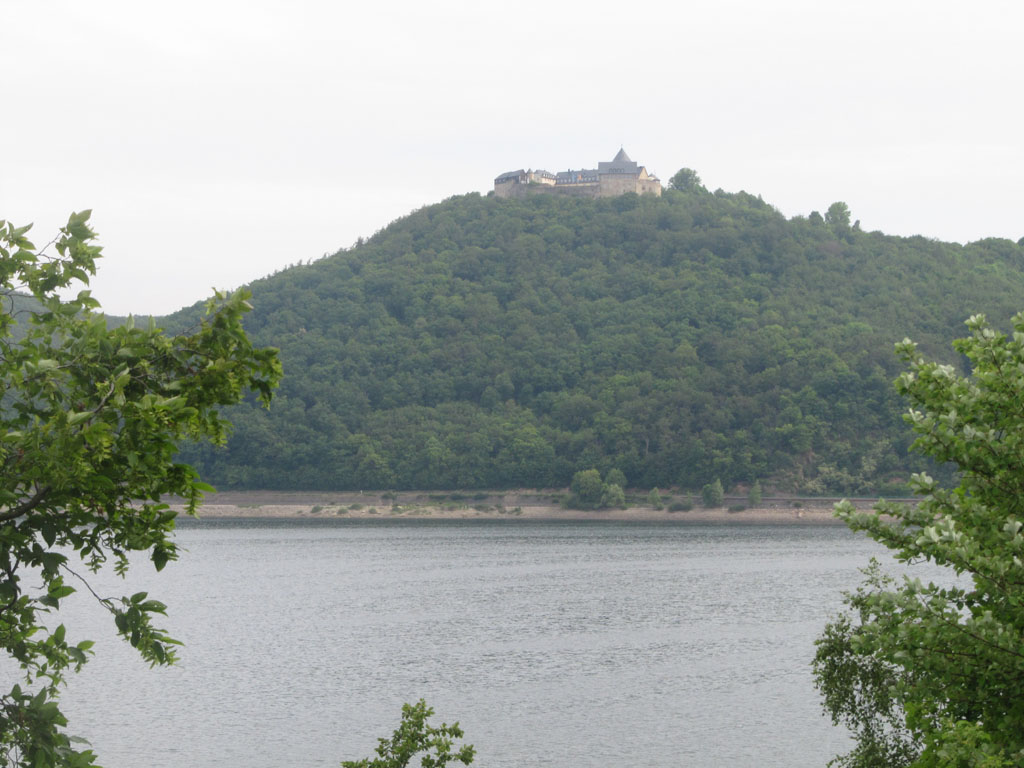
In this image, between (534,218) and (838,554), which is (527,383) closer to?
(534,218)

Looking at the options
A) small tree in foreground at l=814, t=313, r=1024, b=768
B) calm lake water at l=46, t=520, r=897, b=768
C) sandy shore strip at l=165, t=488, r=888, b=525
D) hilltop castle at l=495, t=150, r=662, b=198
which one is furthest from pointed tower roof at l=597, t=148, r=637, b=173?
small tree in foreground at l=814, t=313, r=1024, b=768

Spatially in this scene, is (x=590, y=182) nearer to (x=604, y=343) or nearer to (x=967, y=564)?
(x=604, y=343)

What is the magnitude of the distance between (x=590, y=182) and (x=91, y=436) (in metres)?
185

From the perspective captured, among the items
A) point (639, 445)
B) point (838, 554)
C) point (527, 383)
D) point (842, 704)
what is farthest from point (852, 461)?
point (842, 704)

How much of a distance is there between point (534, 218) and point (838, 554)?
Answer: 106 metres

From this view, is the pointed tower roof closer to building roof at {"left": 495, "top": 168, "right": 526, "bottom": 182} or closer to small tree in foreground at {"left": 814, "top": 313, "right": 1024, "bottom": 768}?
building roof at {"left": 495, "top": 168, "right": 526, "bottom": 182}

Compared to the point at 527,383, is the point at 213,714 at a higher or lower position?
lower

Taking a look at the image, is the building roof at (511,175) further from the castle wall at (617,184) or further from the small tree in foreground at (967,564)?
the small tree in foreground at (967,564)

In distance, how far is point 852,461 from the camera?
111 m

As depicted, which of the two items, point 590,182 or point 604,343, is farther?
point 590,182

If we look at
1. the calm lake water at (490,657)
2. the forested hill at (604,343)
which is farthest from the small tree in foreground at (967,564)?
the forested hill at (604,343)

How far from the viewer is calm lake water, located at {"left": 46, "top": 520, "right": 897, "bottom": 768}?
33750mm

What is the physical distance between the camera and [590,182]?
186 m

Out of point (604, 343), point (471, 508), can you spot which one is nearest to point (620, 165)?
point (604, 343)
